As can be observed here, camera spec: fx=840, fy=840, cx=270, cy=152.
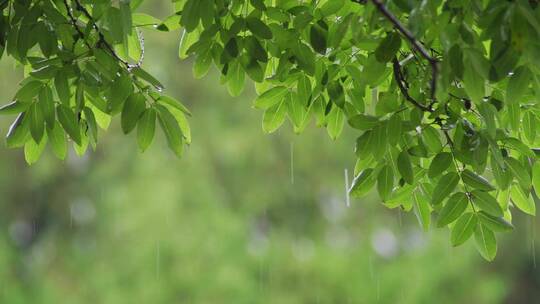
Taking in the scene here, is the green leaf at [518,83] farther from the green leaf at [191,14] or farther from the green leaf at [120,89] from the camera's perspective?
the green leaf at [120,89]

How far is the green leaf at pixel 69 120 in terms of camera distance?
1.82m

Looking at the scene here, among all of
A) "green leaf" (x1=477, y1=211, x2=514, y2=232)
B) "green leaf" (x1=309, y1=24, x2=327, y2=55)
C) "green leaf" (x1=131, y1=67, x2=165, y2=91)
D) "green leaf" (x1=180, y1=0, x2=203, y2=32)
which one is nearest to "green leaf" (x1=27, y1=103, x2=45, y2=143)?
"green leaf" (x1=131, y1=67, x2=165, y2=91)

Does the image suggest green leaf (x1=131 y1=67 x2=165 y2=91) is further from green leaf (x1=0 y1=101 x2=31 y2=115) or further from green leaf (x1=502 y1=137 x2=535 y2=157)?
green leaf (x1=502 y1=137 x2=535 y2=157)

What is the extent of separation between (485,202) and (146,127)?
76cm

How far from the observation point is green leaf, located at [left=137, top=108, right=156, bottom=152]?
1874 millimetres

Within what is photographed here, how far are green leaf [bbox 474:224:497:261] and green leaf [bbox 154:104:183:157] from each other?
2.27ft

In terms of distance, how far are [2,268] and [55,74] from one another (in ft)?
22.9

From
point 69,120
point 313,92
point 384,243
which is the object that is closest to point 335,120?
point 313,92

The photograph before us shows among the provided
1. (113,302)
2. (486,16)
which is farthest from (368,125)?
(113,302)

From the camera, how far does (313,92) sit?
2023mm

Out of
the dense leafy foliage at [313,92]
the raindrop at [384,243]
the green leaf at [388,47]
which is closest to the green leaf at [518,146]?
the dense leafy foliage at [313,92]

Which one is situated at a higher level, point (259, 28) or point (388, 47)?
point (388, 47)

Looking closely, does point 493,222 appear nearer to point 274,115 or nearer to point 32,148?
point 274,115

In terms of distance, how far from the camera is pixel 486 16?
1420 millimetres
